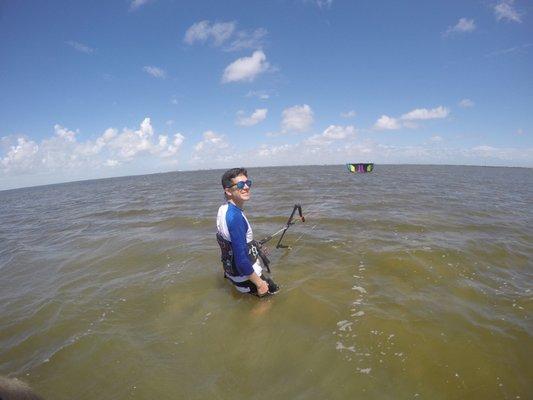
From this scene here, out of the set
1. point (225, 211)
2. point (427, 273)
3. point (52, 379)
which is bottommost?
point (52, 379)

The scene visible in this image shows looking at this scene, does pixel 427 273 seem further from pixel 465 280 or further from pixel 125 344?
pixel 125 344

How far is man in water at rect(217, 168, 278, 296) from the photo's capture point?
5625 millimetres

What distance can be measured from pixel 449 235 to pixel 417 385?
338 inches

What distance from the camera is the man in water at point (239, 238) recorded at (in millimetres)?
5625

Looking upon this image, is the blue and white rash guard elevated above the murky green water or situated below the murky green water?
above

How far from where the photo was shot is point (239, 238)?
5590 mm

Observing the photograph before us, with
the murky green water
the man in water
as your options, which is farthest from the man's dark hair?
the murky green water

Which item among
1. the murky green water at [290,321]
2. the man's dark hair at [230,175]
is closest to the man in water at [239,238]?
the man's dark hair at [230,175]

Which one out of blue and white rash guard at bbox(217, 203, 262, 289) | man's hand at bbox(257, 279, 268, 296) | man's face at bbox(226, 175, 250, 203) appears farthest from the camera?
man's hand at bbox(257, 279, 268, 296)

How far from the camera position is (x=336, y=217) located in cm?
1503

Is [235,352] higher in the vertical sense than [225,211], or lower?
lower

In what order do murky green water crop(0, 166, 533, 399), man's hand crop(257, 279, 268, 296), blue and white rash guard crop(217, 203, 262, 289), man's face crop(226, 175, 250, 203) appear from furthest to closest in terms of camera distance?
man's hand crop(257, 279, 268, 296) < man's face crop(226, 175, 250, 203) < blue and white rash guard crop(217, 203, 262, 289) < murky green water crop(0, 166, 533, 399)

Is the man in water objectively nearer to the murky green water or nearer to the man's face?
the man's face

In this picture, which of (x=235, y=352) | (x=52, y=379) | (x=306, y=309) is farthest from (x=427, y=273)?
(x=52, y=379)
